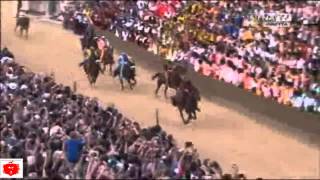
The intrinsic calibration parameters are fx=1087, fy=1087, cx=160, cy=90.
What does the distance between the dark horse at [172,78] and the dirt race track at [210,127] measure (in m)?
0.43

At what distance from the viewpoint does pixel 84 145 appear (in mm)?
17750

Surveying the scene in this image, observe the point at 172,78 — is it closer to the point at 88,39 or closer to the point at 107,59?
the point at 107,59

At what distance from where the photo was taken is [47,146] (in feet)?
57.6

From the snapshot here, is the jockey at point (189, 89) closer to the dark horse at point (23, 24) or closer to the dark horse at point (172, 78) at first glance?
the dark horse at point (172, 78)

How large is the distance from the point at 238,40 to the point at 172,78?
13.0 feet

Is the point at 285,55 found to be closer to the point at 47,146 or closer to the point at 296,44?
the point at 296,44

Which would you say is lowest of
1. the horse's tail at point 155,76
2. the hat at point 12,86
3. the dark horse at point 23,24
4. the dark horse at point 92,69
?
the dark horse at point 23,24

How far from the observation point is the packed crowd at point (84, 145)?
16.5 metres

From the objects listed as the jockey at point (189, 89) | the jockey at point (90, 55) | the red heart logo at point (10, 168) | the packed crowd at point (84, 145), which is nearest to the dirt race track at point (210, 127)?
the jockey at point (90, 55)

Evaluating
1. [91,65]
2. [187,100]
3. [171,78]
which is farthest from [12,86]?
[91,65]

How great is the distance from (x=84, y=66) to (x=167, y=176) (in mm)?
13068

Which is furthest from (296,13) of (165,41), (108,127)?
(108,127)

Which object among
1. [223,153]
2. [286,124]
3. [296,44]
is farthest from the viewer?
[296,44]

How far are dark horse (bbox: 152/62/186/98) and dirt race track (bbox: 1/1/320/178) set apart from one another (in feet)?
1.42
